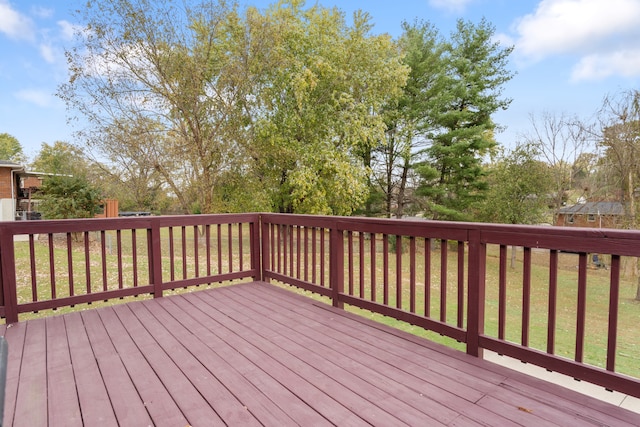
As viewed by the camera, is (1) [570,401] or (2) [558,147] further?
(2) [558,147]

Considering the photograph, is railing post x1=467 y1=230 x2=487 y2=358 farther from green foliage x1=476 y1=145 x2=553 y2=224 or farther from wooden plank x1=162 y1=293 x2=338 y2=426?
green foliage x1=476 y1=145 x2=553 y2=224

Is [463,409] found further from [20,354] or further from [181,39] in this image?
[181,39]

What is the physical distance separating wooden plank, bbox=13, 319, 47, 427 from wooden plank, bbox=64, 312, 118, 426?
0.48 feet

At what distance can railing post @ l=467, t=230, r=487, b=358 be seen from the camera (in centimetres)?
215

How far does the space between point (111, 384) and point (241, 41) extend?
29.1 ft

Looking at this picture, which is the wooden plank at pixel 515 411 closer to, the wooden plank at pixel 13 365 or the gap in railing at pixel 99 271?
the wooden plank at pixel 13 365

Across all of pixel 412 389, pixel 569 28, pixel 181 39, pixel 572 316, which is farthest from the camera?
pixel 569 28

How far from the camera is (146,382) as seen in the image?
188 cm

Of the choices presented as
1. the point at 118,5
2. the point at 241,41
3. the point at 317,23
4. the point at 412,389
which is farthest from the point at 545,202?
the point at 118,5

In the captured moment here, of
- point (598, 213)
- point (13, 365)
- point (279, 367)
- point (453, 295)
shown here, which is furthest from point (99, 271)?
point (598, 213)

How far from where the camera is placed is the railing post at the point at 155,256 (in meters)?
3.49

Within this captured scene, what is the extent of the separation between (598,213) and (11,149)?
4132 centimetres

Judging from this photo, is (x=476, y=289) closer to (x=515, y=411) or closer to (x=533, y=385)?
(x=533, y=385)

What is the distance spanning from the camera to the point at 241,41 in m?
8.85
